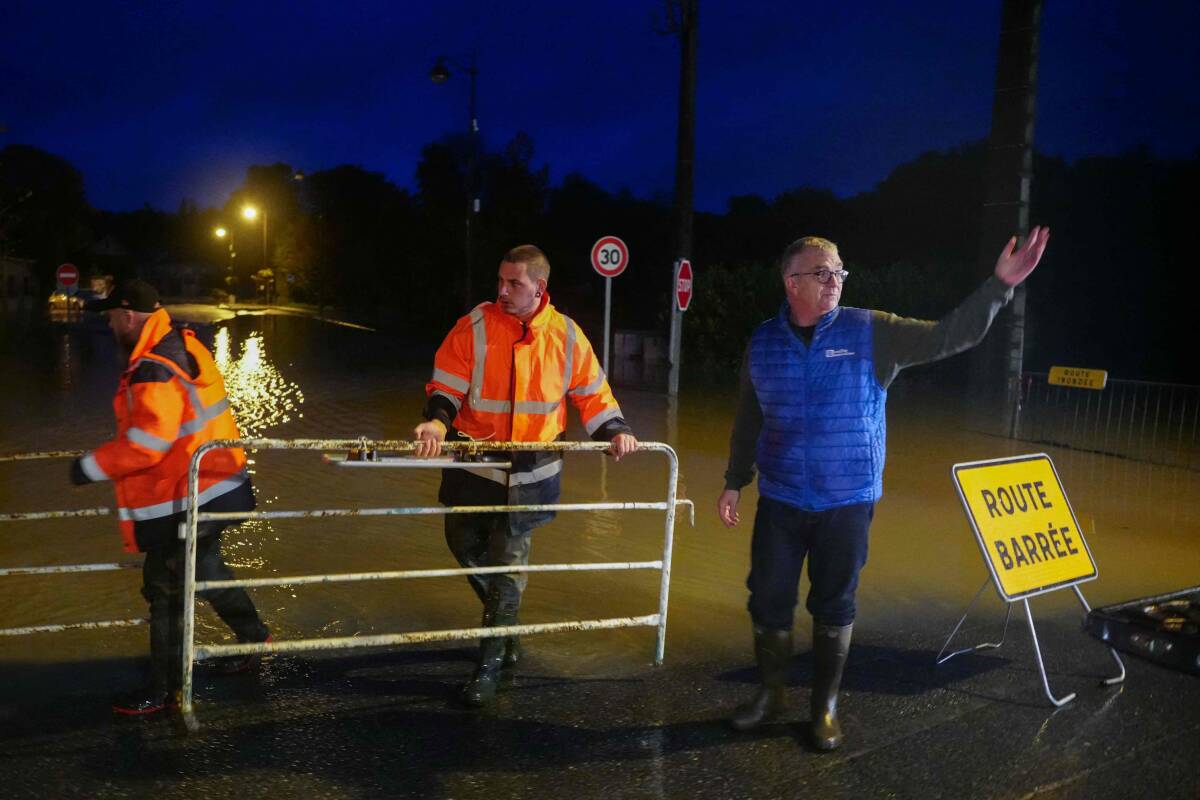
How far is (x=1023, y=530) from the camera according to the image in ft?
16.8

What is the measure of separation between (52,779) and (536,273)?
262cm

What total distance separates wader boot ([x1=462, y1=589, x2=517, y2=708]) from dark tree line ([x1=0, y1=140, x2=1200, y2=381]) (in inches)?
299

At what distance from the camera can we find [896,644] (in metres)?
5.46

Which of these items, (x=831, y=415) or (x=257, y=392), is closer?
(x=831, y=415)

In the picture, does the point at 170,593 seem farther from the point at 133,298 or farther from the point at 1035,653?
the point at 1035,653

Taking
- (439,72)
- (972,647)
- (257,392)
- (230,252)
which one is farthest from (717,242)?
(230,252)

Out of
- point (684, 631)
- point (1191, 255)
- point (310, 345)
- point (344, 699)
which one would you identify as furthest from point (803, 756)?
point (310, 345)

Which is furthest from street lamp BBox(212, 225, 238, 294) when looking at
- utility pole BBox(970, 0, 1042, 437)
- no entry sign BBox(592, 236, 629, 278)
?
utility pole BBox(970, 0, 1042, 437)

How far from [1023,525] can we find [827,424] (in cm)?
161

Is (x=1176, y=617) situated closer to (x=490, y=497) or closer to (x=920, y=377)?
(x=490, y=497)

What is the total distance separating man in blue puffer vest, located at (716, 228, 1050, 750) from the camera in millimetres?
4086

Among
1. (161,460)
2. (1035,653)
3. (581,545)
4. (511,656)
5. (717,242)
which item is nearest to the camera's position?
(161,460)

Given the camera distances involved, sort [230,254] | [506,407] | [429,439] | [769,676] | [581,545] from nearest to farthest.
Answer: [429,439] < [769,676] < [506,407] < [581,545] < [230,254]

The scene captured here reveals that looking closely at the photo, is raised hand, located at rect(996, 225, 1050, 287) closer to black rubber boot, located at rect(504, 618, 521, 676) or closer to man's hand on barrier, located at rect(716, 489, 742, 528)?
man's hand on barrier, located at rect(716, 489, 742, 528)
